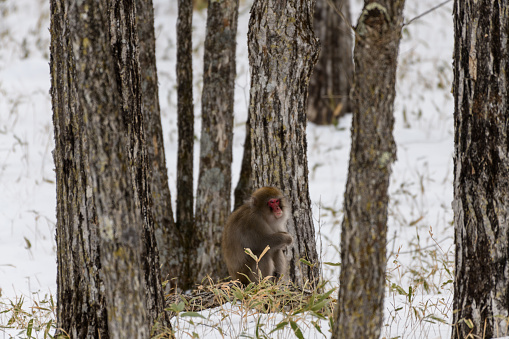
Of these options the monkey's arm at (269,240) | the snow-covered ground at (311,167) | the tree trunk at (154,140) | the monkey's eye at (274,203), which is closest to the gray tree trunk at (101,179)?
the snow-covered ground at (311,167)

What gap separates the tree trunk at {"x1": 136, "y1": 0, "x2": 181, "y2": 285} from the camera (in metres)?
5.84

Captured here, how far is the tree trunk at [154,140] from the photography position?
5.84 m

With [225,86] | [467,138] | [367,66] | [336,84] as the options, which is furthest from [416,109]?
[367,66]

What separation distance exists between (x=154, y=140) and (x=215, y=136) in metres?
0.67

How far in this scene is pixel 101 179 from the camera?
2.48 metres

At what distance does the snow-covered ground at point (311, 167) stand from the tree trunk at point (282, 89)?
1.72ft

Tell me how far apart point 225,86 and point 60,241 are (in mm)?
3302

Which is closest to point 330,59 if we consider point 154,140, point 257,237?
point 154,140

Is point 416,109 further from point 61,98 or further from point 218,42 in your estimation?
point 61,98

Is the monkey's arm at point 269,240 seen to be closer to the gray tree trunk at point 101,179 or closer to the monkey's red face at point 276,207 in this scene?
the monkey's red face at point 276,207

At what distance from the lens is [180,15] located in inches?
247

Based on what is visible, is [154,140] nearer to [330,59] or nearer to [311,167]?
[311,167]

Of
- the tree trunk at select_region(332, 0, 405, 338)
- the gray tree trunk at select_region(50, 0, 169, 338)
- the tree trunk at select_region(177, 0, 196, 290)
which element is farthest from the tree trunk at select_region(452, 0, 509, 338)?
the tree trunk at select_region(177, 0, 196, 290)

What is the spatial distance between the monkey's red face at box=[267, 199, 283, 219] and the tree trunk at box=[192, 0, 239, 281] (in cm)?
176
